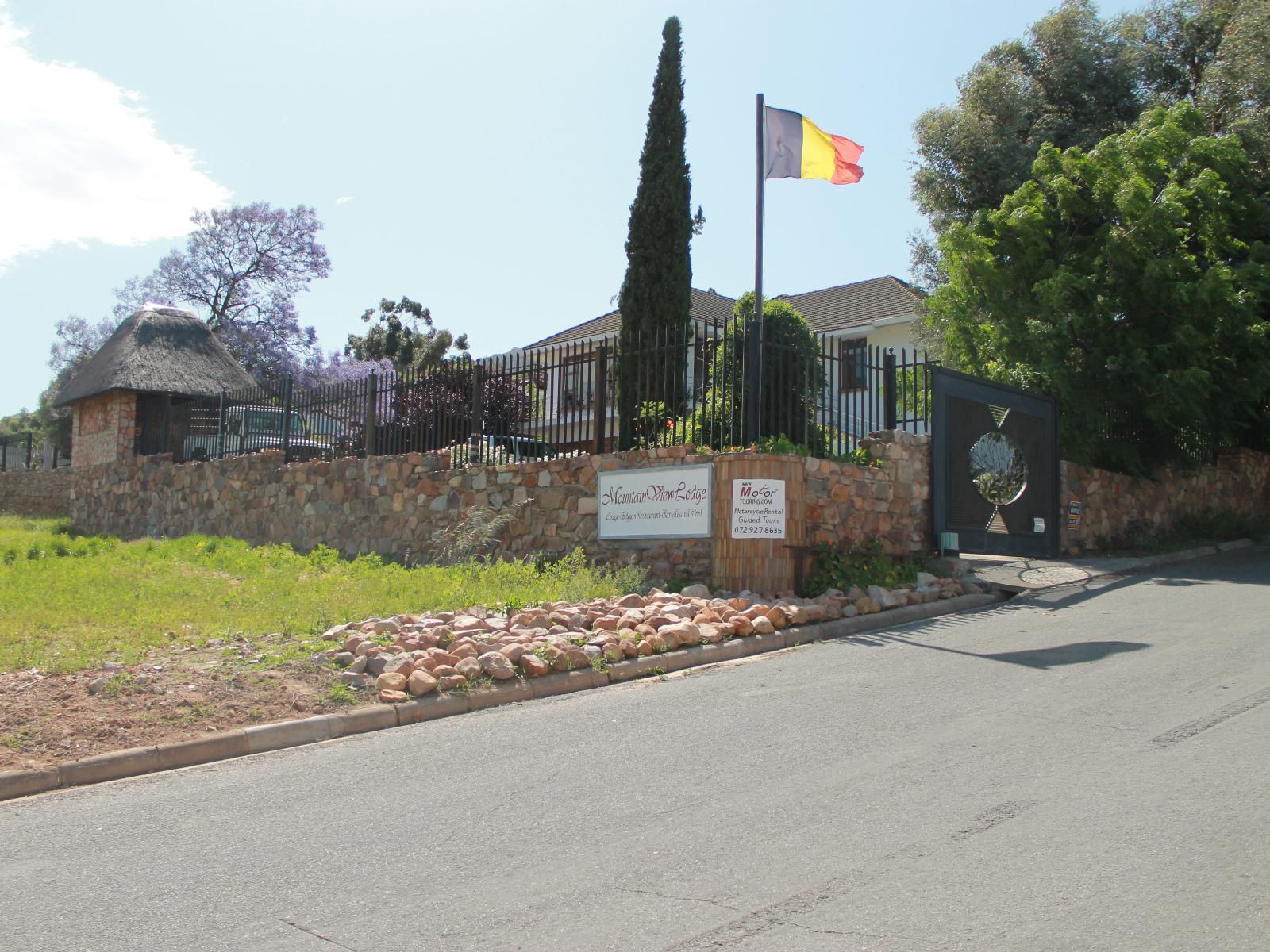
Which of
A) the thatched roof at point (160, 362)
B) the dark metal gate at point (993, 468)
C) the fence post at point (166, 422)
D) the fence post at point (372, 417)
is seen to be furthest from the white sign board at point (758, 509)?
the thatched roof at point (160, 362)

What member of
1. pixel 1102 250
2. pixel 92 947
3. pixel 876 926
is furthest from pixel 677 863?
pixel 1102 250

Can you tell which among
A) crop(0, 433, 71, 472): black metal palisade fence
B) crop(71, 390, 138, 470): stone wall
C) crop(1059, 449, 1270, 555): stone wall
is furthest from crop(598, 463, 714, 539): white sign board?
crop(0, 433, 71, 472): black metal palisade fence

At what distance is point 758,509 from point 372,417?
8.05 m

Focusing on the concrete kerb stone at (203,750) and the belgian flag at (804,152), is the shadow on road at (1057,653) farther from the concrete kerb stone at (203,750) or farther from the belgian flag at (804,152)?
the belgian flag at (804,152)

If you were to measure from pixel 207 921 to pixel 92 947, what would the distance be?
40 cm

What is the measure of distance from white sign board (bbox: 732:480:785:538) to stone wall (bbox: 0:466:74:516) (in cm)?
2048

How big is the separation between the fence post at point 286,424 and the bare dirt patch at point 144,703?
11.8m

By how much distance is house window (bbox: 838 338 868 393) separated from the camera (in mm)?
13430

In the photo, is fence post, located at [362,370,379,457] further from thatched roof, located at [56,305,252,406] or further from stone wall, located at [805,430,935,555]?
thatched roof, located at [56,305,252,406]

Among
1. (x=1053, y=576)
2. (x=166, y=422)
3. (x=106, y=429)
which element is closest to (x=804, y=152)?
(x=1053, y=576)

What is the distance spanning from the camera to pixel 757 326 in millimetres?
12812

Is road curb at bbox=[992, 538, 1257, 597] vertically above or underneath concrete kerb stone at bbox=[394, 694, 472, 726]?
above

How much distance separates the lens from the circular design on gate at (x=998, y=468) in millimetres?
15062

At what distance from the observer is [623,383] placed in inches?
551
